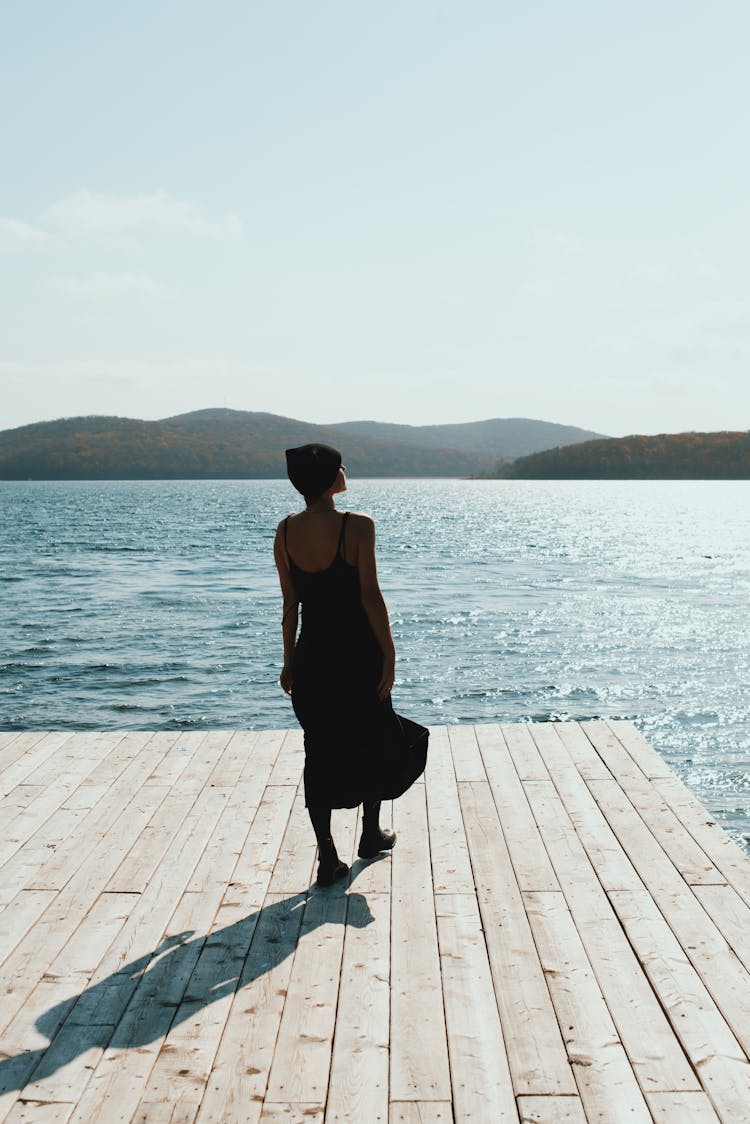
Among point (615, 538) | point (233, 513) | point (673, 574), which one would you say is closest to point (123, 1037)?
point (673, 574)

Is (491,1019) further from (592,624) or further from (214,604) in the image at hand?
(214,604)

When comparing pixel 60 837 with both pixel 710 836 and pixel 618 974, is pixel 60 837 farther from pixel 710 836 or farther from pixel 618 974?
pixel 710 836

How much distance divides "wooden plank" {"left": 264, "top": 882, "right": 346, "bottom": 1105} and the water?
728cm

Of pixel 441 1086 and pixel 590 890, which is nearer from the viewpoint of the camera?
pixel 441 1086

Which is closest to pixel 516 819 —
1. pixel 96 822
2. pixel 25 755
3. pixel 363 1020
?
pixel 363 1020

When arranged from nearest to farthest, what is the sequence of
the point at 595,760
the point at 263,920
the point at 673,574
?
the point at 263,920 < the point at 595,760 < the point at 673,574

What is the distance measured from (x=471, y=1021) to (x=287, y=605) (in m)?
1.92

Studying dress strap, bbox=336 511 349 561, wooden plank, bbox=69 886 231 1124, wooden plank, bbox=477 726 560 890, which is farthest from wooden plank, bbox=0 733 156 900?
wooden plank, bbox=477 726 560 890

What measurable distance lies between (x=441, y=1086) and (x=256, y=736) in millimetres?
4096

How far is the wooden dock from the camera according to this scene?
111 inches

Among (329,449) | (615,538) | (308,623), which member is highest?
(329,449)

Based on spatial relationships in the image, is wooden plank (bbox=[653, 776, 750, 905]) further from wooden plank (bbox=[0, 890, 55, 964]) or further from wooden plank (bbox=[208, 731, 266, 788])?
wooden plank (bbox=[0, 890, 55, 964])

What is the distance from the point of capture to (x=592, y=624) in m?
25.0

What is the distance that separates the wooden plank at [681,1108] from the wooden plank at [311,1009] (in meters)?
0.98
